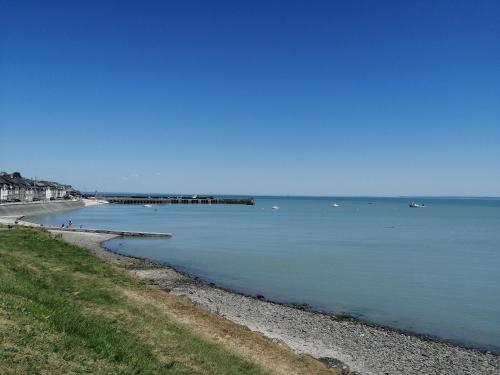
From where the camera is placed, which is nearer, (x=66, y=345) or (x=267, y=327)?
(x=66, y=345)

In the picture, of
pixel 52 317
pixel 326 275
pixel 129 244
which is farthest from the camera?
pixel 129 244

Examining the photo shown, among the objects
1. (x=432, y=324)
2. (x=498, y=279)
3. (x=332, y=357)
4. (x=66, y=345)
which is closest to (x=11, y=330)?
(x=66, y=345)

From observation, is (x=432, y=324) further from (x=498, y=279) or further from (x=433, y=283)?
(x=498, y=279)

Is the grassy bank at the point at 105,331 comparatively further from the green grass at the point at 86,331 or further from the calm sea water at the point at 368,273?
the calm sea water at the point at 368,273

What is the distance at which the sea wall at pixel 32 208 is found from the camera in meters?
92.8

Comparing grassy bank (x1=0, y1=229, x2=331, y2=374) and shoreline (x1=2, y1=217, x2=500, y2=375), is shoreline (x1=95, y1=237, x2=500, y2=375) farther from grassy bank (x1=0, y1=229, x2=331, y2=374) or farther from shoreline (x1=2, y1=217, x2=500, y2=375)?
grassy bank (x1=0, y1=229, x2=331, y2=374)

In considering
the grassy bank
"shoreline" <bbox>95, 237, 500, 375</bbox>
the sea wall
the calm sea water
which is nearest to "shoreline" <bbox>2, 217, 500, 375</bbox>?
"shoreline" <bbox>95, 237, 500, 375</bbox>

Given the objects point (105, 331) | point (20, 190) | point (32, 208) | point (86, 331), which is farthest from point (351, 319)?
point (20, 190)

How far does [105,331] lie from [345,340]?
468 inches

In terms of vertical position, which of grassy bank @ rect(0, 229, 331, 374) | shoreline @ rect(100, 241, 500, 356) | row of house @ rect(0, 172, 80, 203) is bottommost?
shoreline @ rect(100, 241, 500, 356)

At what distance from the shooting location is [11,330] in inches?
378

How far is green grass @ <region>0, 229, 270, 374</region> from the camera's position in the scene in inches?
362

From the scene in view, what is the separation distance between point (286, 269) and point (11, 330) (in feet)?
108

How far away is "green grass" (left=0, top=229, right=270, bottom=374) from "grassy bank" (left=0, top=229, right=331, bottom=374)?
2 centimetres
